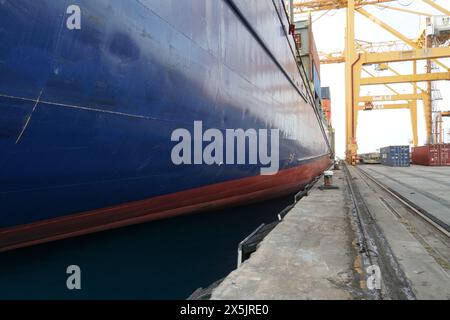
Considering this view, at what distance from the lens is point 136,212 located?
236 cm

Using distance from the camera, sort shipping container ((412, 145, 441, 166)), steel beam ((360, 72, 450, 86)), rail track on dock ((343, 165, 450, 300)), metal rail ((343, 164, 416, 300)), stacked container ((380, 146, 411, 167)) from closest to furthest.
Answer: metal rail ((343, 164, 416, 300)) → rail track on dock ((343, 165, 450, 300)) → stacked container ((380, 146, 411, 167)) → shipping container ((412, 145, 441, 166)) → steel beam ((360, 72, 450, 86))

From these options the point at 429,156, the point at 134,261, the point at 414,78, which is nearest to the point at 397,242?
the point at 134,261

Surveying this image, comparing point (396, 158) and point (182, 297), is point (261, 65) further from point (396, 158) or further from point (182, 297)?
point (396, 158)

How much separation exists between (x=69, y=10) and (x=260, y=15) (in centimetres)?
351

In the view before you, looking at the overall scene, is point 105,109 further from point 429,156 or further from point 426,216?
point 429,156

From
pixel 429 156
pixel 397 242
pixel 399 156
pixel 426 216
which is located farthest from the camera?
pixel 429 156

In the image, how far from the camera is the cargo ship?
1.54 metres

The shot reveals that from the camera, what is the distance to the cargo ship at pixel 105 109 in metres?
1.54

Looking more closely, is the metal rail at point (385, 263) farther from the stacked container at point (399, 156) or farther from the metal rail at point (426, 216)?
the stacked container at point (399, 156)

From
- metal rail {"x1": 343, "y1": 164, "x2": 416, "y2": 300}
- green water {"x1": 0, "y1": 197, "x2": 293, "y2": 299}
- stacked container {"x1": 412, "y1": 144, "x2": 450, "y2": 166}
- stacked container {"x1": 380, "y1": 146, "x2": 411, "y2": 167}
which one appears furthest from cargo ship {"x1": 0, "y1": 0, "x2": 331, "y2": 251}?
stacked container {"x1": 412, "y1": 144, "x2": 450, "y2": 166}

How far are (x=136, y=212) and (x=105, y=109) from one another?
0.83 metres

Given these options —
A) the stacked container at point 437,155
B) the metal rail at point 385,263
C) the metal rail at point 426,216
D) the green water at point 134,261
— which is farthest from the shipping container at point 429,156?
the green water at point 134,261

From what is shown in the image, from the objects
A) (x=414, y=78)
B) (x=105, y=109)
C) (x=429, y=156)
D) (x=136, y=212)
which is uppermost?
(x=414, y=78)

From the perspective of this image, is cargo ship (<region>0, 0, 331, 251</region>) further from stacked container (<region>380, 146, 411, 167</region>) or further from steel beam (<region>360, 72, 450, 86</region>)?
steel beam (<region>360, 72, 450, 86</region>)
